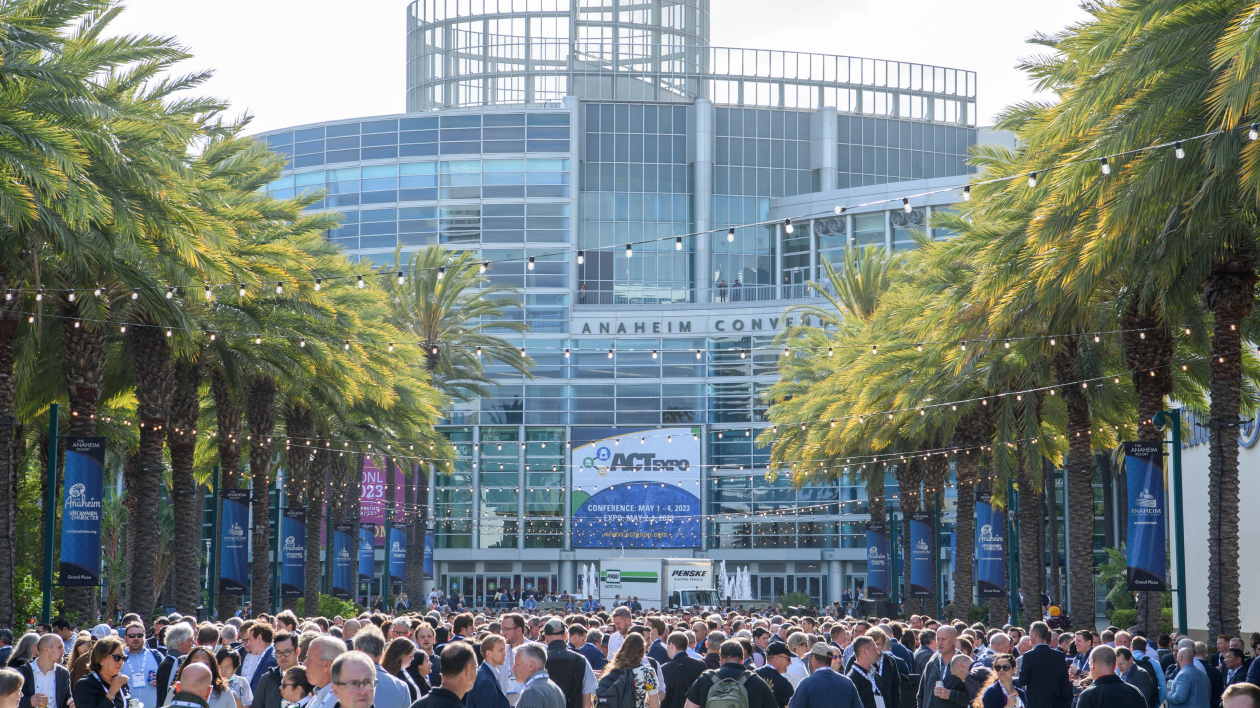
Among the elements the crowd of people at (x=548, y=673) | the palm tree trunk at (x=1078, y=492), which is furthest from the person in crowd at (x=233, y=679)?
the palm tree trunk at (x=1078, y=492)

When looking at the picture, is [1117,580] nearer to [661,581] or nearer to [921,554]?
[921,554]

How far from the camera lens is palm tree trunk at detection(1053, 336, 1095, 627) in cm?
2670

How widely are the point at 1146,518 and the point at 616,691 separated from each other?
40.6 ft

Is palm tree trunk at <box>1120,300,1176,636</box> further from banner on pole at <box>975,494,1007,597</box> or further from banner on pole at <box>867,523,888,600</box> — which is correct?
banner on pole at <box>867,523,888,600</box>

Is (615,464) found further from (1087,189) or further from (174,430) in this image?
(1087,189)

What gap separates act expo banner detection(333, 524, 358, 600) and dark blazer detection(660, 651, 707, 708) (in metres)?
31.0

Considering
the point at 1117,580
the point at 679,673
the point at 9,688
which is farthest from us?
the point at 1117,580

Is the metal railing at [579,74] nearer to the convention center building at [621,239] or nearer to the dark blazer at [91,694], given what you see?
the convention center building at [621,239]

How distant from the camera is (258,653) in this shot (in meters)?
12.1

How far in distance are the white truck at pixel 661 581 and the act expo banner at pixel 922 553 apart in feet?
69.5

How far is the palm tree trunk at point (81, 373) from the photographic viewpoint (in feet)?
76.5

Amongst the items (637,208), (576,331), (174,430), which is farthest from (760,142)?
(174,430)

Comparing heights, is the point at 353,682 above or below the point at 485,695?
above

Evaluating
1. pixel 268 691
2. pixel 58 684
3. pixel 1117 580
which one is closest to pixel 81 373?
pixel 58 684
